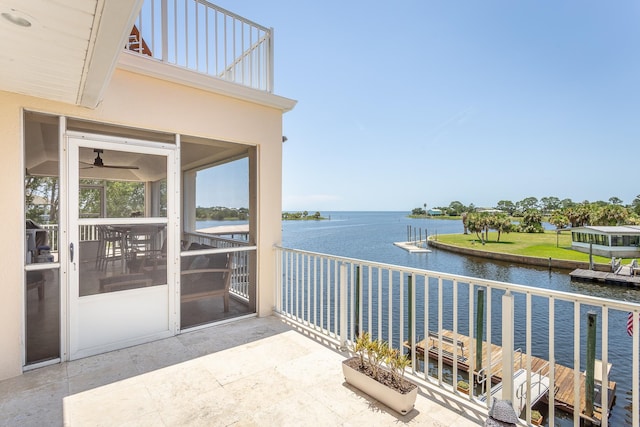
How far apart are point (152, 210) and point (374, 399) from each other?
2.81 meters

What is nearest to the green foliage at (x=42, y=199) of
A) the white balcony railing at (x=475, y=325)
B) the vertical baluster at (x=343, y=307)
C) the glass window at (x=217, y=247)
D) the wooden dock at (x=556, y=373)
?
the glass window at (x=217, y=247)

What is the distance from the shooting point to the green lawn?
1049 inches

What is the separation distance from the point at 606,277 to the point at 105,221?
29427mm

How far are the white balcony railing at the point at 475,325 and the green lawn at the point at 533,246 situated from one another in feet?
41.5

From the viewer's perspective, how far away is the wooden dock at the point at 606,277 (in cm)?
2073

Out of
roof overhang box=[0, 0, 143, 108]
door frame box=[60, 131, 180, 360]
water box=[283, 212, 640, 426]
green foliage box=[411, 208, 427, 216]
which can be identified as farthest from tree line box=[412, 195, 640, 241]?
green foliage box=[411, 208, 427, 216]

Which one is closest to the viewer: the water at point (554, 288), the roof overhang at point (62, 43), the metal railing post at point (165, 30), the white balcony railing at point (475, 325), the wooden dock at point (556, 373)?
the roof overhang at point (62, 43)

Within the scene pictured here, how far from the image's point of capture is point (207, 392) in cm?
232

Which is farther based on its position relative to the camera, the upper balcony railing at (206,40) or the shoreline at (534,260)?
the shoreline at (534,260)

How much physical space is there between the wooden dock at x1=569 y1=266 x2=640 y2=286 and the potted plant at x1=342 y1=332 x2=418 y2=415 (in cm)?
2722

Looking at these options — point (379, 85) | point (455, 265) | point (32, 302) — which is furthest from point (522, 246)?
point (32, 302)

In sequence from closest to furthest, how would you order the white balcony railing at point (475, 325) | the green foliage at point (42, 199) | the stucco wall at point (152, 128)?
1. the white balcony railing at point (475, 325)
2. the stucco wall at point (152, 128)
3. the green foliage at point (42, 199)

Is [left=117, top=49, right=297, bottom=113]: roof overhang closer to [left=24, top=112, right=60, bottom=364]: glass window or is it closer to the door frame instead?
the door frame

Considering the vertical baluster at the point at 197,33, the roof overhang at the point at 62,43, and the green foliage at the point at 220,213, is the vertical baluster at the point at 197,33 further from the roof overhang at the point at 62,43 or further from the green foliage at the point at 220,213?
the green foliage at the point at 220,213
